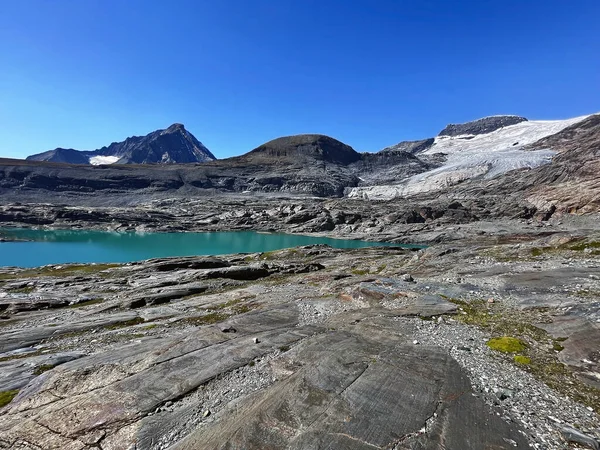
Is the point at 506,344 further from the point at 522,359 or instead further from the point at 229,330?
the point at 229,330

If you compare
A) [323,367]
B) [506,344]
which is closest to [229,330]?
[323,367]

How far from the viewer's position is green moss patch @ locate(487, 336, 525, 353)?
15.6 metres

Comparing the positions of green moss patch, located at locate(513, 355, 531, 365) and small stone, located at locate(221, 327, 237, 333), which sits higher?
green moss patch, located at locate(513, 355, 531, 365)

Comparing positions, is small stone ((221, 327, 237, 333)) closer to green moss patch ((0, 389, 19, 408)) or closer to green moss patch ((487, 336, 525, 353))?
green moss patch ((0, 389, 19, 408))

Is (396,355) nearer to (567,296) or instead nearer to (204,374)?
(204,374)

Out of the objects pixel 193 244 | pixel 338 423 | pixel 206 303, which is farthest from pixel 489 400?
pixel 193 244

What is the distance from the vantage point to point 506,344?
16.1 m

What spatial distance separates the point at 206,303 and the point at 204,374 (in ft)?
58.4

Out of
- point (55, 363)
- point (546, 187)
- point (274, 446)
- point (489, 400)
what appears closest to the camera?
point (274, 446)

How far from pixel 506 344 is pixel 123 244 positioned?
13800 centimetres

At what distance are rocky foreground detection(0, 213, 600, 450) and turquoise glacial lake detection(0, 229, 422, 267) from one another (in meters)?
76.4

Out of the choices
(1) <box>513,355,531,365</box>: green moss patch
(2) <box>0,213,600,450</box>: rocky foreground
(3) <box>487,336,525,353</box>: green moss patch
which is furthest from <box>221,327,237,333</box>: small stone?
(1) <box>513,355,531,365</box>: green moss patch

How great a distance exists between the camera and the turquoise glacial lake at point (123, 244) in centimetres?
9938

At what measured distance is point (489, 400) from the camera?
11.5m
